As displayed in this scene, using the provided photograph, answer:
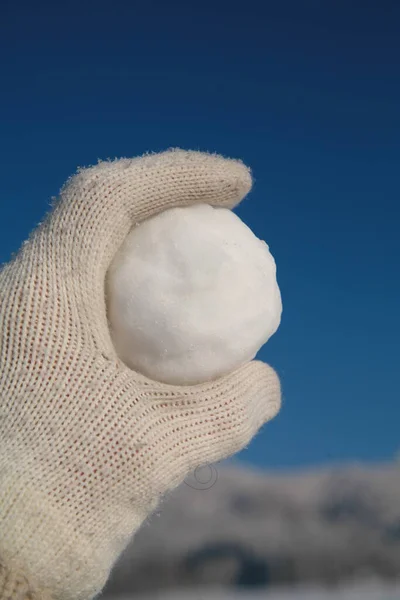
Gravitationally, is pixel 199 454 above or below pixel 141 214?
below

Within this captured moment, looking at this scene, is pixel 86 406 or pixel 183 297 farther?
pixel 183 297

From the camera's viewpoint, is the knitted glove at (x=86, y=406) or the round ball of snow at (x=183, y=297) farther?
the round ball of snow at (x=183, y=297)

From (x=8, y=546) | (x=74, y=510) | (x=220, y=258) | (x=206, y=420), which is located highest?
(x=220, y=258)

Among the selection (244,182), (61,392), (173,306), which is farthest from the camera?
(244,182)

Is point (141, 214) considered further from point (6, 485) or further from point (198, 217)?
point (6, 485)

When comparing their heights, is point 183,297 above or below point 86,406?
above

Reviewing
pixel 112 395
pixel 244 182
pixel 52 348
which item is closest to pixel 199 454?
pixel 112 395
